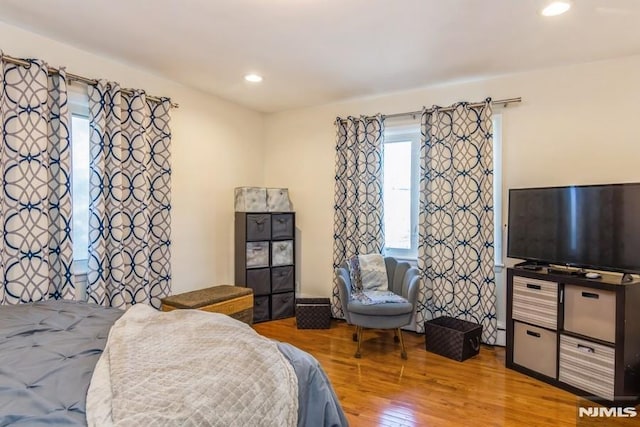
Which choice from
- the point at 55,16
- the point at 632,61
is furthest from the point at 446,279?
the point at 55,16

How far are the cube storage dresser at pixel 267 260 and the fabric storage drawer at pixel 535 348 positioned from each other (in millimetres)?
2376

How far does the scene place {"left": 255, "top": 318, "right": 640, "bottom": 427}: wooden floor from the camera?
7.53 ft

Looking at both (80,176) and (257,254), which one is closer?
(80,176)

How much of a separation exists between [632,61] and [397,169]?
208cm

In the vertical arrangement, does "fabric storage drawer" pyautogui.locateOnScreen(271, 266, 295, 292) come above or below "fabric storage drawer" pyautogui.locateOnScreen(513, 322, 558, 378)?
above

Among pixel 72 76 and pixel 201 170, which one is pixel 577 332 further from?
pixel 72 76

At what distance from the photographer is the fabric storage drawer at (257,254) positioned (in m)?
4.16

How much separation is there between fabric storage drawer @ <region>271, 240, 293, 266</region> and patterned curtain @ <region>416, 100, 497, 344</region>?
1492 mm

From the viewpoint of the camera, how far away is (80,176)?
117 inches

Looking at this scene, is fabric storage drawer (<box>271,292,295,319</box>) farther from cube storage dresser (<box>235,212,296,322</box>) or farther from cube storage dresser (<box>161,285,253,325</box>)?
cube storage dresser (<box>161,285,253,325</box>)

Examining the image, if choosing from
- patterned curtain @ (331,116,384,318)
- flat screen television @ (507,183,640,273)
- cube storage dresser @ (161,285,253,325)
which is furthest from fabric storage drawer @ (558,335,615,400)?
cube storage dresser @ (161,285,253,325)

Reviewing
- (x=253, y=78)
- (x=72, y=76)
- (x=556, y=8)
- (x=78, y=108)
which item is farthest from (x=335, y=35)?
(x=78, y=108)

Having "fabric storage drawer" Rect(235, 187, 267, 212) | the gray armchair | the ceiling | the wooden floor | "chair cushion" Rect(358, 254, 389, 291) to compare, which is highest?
the ceiling

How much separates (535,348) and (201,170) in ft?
11.2
